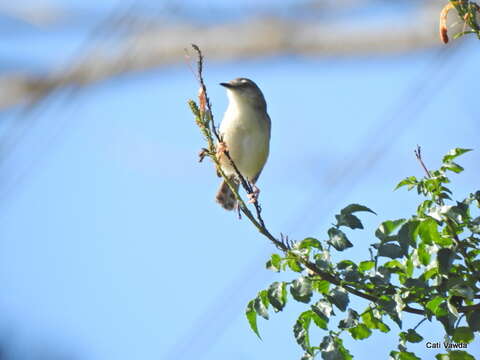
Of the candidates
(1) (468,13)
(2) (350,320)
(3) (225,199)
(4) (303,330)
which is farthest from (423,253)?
(3) (225,199)

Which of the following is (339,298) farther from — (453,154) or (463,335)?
(453,154)

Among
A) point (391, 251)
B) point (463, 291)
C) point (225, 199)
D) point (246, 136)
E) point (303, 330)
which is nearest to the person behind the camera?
point (463, 291)

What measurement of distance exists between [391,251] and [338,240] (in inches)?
4.8

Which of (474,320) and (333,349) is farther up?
(474,320)

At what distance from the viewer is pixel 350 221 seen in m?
2.04

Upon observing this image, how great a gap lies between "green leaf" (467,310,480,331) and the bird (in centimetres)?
294

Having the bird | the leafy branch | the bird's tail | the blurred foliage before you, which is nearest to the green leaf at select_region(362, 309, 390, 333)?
the leafy branch

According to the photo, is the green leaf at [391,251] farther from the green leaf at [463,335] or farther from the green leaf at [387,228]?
the green leaf at [463,335]

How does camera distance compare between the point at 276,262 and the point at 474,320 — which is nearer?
the point at 474,320

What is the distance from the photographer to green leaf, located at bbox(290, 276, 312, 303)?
1980 millimetres

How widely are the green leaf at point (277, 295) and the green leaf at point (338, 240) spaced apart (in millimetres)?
157

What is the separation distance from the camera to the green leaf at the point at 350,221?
2037 mm

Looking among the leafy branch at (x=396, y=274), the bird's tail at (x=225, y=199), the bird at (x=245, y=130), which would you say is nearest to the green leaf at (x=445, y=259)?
the leafy branch at (x=396, y=274)

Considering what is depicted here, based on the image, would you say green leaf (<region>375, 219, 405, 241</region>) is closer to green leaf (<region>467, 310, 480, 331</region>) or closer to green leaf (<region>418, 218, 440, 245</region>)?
green leaf (<region>418, 218, 440, 245</region>)
